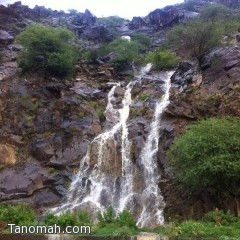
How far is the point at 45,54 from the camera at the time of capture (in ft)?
110

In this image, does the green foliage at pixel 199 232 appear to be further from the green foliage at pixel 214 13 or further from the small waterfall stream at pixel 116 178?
the green foliage at pixel 214 13

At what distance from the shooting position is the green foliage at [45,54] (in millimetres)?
33062

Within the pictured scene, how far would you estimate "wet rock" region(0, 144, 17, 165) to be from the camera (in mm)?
25500

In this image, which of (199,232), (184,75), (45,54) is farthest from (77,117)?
(199,232)

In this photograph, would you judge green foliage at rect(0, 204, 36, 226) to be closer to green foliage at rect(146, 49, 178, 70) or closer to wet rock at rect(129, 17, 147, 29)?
green foliage at rect(146, 49, 178, 70)

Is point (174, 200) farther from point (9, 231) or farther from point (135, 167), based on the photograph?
point (9, 231)

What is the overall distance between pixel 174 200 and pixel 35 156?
397 inches

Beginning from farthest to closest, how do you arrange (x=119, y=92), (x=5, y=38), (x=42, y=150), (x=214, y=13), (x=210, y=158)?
1. (x=214, y=13)
2. (x=5, y=38)
3. (x=119, y=92)
4. (x=42, y=150)
5. (x=210, y=158)

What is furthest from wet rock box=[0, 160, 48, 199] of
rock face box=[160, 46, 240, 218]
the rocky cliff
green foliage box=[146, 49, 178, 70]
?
green foliage box=[146, 49, 178, 70]

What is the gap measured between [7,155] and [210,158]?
13923 millimetres

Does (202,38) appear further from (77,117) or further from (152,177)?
(152,177)

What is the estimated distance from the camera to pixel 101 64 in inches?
1545

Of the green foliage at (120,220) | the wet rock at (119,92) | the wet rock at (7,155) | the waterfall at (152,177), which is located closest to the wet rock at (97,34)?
the wet rock at (119,92)

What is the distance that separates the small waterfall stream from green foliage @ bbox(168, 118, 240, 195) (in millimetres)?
2486
